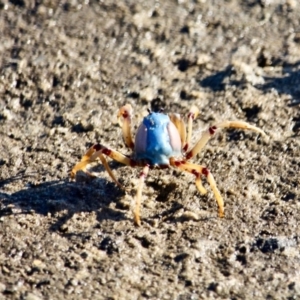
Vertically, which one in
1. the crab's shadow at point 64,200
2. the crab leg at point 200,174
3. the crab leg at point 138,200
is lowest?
the crab's shadow at point 64,200

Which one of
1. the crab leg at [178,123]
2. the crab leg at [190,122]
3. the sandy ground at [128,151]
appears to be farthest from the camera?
the crab leg at [190,122]

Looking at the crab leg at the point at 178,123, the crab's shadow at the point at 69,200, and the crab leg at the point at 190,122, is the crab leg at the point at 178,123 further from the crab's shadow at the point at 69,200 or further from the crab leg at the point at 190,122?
the crab's shadow at the point at 69,200

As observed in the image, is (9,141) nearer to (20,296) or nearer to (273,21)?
(20,296)

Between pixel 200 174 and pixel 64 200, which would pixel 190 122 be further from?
pixel 64 200

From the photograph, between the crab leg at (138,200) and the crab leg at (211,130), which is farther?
the crab leg at (211,130)

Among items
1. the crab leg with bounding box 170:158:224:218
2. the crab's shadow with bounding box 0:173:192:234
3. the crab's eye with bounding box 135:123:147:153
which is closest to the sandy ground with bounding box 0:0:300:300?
the crab's shadow with bounding box 0:173:192:234

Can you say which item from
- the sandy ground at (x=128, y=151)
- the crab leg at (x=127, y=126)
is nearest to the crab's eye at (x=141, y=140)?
the crab leg at (x=127, y=126)
